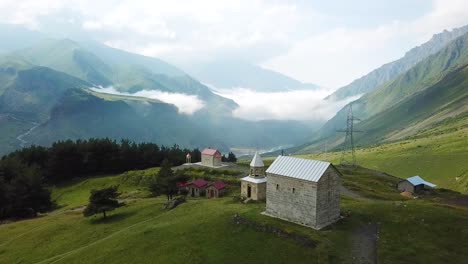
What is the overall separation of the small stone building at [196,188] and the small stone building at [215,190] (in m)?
2.13

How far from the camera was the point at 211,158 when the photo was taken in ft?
405

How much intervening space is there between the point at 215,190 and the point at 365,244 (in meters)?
38.7

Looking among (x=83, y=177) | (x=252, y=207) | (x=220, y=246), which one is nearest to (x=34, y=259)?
(x=220, y=246)

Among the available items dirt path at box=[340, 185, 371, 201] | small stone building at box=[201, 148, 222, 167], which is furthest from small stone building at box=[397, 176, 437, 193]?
small stone building at box=[201, 148, 222, 167]

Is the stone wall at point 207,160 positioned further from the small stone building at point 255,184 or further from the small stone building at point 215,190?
the small stone building at point 255,184

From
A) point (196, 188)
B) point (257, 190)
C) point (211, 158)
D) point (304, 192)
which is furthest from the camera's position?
point (211, 158)

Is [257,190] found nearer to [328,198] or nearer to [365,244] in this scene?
[328,198]

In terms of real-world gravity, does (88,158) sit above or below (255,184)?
above

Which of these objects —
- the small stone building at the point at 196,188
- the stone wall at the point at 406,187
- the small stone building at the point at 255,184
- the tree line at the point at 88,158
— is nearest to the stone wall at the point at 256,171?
the small stone building at the point at 255,184

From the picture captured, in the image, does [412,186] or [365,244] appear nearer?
[365,244]

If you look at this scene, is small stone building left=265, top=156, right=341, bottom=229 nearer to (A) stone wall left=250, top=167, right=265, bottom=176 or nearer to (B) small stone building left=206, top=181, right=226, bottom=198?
(A) stone wall left=250, top=167, right=265, bottom=176

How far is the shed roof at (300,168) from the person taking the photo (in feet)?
187

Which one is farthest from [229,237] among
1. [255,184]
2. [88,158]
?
[88,158]

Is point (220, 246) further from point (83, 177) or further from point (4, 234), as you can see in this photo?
point (83, 177)
